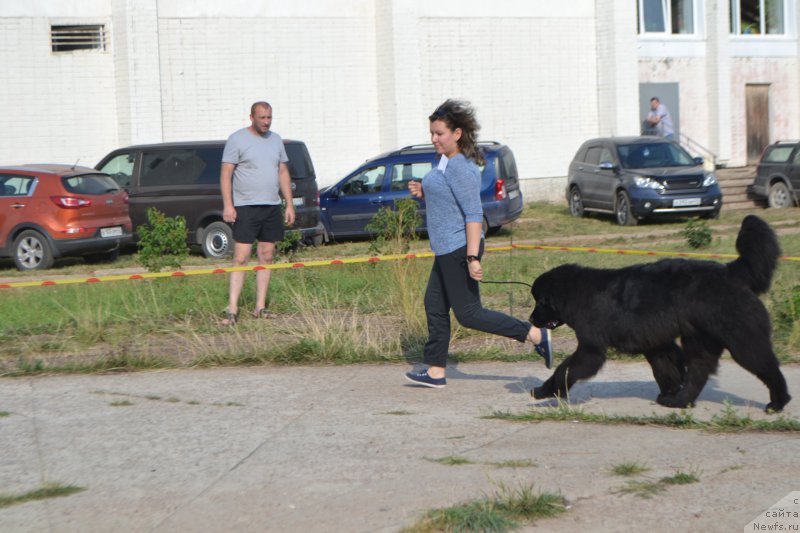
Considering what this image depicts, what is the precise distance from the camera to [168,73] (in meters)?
24.5

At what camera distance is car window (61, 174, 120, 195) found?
1756 cm

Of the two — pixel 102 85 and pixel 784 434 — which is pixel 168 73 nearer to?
pixel 102 85

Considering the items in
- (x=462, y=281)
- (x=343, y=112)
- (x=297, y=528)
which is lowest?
(x=297, y=528)

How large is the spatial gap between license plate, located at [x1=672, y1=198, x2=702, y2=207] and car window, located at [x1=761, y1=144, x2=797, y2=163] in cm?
335

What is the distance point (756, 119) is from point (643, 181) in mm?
10363

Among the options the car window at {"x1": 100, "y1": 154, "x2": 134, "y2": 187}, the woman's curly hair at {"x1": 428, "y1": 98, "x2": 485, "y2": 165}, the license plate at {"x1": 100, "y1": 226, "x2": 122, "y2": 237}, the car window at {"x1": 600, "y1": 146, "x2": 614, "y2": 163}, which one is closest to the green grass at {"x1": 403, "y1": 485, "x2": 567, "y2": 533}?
the woman's curly hair at {"x1": 428, "y1": 98, "x2": 485, "y2": 165}

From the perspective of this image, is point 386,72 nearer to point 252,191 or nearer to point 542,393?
point 252,191

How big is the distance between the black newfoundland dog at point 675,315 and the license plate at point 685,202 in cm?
1622

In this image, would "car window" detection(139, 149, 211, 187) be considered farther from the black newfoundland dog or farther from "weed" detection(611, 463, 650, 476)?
"weed" detection(611, 463, 650, 476)

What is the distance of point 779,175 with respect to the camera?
25266 millimetres

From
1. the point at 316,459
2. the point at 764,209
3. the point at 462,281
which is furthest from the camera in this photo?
the point at 764,209

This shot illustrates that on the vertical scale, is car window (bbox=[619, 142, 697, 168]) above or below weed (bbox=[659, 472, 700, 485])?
above

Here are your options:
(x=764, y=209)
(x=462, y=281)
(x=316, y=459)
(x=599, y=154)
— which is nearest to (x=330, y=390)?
(x=462, y=281)

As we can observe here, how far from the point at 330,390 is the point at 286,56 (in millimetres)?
18674
